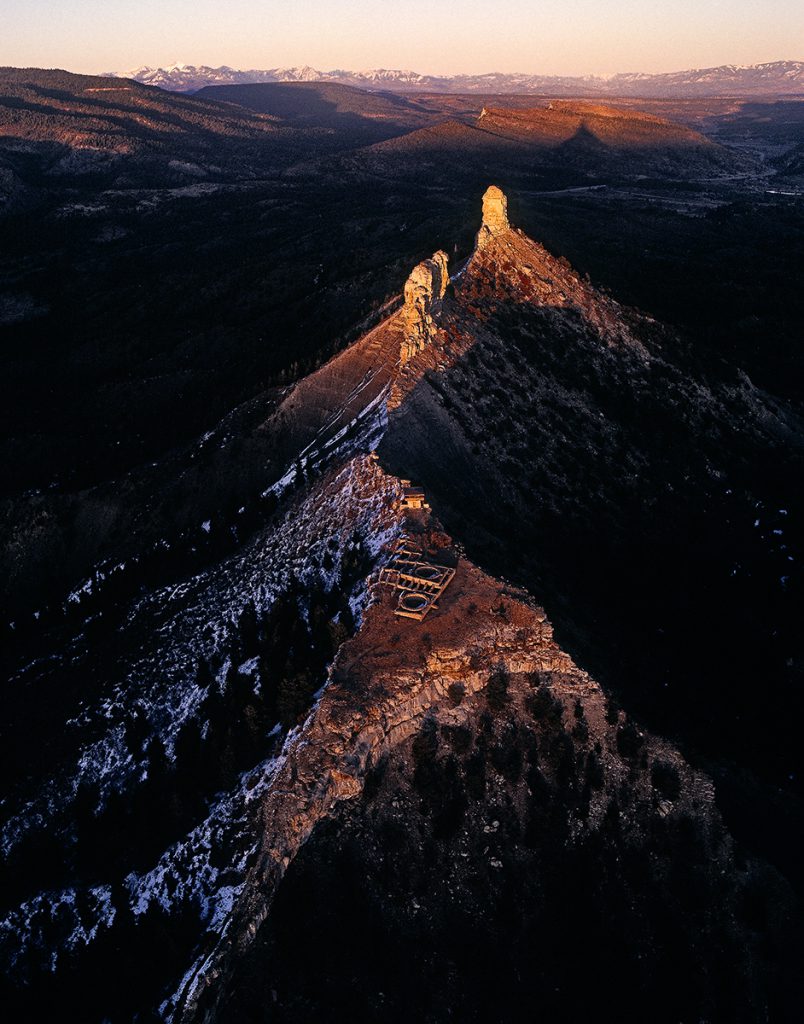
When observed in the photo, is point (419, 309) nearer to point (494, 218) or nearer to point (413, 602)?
point (494, 218)

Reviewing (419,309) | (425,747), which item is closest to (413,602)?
(425,747)

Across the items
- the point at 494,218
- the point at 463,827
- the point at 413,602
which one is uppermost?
the point at 494,218

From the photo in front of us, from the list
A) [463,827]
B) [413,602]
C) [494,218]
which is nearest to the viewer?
[463,827]

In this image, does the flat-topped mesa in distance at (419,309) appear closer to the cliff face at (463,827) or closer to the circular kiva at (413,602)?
the circular kiva at (413,602)

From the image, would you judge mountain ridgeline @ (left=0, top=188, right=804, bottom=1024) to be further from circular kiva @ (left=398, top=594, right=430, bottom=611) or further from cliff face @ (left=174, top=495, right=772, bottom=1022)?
circular kiva @ (left=398, top=594, right=430, bottom=611)

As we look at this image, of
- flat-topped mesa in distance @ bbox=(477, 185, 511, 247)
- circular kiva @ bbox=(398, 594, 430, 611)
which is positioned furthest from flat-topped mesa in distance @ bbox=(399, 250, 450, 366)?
circular kiva @ bbox=(398, 594, 430, 611)

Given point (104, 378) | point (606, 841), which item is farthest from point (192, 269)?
point (606, 841)
